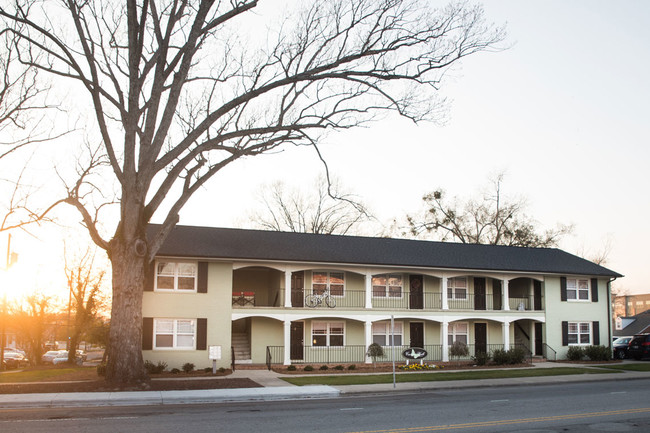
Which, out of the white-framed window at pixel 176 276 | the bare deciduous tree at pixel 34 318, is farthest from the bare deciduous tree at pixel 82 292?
the white-framed window at pixel 176 276

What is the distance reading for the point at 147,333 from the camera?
2692 cm

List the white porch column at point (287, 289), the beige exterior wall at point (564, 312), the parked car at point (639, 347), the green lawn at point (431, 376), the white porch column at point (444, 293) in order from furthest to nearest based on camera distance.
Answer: the parked car at point (639, 347), the beige exterior wall at point (564, 312), the white porch column at point (444, 293), the white porch column at point (287, 289), the green lawn at point (431, 376)

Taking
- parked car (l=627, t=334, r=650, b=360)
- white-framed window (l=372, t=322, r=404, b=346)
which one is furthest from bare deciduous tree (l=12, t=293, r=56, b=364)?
parked car (l=627, t=334, r=650, b=360)

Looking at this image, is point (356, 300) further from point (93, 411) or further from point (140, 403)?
point (93, 411)

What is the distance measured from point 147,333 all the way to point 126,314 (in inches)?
291

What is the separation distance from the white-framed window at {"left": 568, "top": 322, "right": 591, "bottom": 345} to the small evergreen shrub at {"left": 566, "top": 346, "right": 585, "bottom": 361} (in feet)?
4.77

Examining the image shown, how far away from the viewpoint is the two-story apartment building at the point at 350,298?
27797 millimetres

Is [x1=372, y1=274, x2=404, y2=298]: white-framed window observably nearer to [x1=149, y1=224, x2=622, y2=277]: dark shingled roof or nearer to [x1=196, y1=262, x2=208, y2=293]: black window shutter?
[x1=149, y1=224, x2=622, y2=277]: dark shingled roof

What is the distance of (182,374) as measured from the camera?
2539 cm

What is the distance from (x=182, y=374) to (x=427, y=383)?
33.0ft

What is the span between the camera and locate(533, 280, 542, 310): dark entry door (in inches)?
1405

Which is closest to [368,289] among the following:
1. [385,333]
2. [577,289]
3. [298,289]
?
[385,333]

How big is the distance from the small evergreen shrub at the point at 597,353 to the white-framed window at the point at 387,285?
1080cm

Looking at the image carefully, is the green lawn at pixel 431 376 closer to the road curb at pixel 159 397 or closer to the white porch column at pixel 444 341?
the road curb at pixel 159 397
